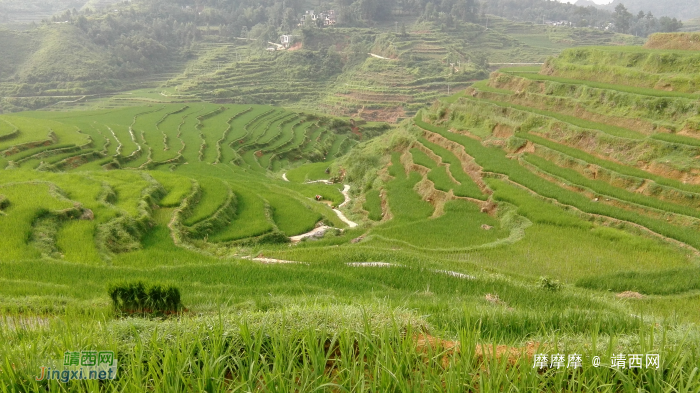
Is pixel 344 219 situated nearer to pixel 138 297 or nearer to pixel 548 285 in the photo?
pixel 548 285

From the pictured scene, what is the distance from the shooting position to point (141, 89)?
73.1 m

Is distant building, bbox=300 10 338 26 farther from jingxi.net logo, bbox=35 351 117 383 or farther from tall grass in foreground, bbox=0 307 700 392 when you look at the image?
jingxi.net logo, bbox=35 351 117 383

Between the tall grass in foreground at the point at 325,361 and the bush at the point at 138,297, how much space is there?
1.90 m

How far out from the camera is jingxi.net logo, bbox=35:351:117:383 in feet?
9.26

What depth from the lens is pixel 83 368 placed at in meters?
2.87

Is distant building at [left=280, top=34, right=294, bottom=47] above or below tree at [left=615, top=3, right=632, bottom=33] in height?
below

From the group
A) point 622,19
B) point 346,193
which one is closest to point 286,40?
point 622,19

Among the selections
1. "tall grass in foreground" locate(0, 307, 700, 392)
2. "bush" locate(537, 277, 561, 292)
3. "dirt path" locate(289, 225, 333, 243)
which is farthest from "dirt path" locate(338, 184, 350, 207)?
"tall grass in foreground" locate(0, 307, 700, 392)

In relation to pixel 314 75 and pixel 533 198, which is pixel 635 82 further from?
pixel 314 75

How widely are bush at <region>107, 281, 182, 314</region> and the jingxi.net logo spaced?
104 inches

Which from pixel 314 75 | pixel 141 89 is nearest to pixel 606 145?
pixel 314 75

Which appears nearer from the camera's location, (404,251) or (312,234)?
(404,251)

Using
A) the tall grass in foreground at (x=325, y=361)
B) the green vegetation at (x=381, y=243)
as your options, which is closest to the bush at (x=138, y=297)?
the green vegetation at (x=381, y=243)

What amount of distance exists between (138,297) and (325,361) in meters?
3.90
